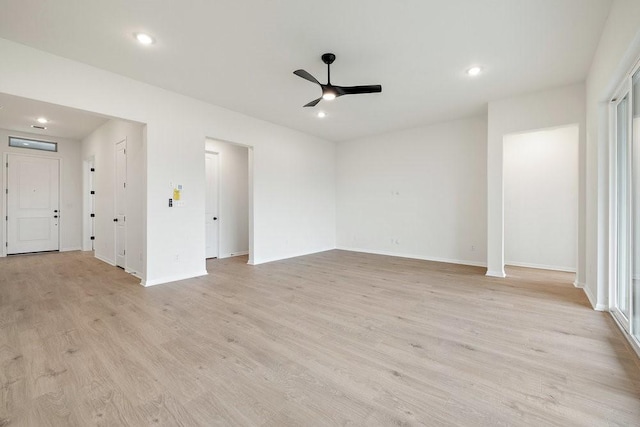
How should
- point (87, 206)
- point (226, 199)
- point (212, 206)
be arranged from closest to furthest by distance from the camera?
point (212, 206), point (226, 199), point (87, 206)

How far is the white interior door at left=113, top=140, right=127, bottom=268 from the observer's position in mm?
5137

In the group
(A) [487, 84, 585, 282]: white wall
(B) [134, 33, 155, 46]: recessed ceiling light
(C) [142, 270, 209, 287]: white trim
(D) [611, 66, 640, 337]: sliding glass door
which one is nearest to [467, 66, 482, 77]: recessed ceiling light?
(A) [487, 84, 585, 282]: white wall

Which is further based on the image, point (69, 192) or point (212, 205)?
point (69, 192)

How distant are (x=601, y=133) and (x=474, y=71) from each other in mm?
1578

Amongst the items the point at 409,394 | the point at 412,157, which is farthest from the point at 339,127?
the point at 409,394

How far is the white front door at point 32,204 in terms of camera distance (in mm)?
6445

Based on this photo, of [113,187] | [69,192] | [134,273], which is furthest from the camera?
[69,192]

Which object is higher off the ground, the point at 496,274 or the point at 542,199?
the point at 542,199

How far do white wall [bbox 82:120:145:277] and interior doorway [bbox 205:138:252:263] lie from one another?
1.56m

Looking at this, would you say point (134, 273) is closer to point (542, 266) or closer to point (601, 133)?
point (601, 133)

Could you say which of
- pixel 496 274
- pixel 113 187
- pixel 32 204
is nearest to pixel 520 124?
pixel 496 274

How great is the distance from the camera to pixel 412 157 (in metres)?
6.41

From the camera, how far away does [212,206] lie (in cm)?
636

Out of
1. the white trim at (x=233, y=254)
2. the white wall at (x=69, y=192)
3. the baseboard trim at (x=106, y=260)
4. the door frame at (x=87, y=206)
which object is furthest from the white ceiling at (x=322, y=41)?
the white wall at (x=69, y=192)
